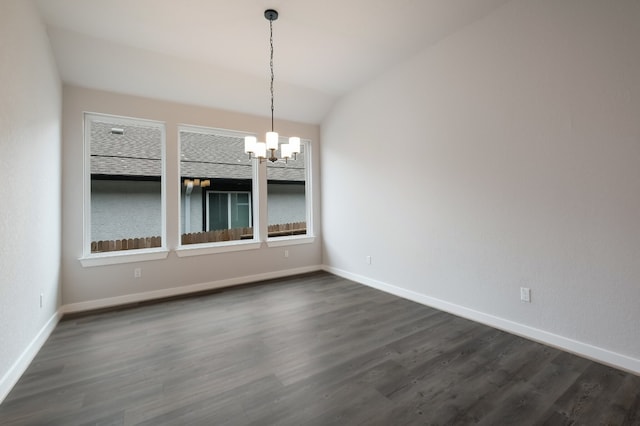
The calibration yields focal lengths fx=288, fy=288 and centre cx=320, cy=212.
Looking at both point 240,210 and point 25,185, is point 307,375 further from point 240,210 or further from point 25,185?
point 240,210

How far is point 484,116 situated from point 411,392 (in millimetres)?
2623

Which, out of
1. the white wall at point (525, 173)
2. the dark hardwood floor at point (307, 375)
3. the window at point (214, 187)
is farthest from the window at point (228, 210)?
the white wall at point (525, 173)

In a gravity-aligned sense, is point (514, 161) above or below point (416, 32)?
below

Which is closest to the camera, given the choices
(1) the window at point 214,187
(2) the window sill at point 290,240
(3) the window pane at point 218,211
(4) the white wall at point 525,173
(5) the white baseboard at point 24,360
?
(5) the white baseboard at point 24,360

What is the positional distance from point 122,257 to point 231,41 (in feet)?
9.68

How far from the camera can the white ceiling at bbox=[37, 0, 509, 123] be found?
2701 mm

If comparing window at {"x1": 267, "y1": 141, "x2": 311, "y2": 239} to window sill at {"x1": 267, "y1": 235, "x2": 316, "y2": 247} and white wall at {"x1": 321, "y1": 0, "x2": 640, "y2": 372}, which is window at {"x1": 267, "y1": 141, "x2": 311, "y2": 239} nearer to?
window sill at {"x1": 267, "y1": 235, "x2": 316, "y2": 247}

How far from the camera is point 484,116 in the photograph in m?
2.92

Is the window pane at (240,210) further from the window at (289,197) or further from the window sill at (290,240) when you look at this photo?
the window sill at (290,240)

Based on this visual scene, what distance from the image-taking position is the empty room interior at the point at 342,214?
1.97 m

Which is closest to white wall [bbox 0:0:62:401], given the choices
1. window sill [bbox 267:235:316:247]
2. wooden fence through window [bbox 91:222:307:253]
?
wooden fence through window [bbox 91:222:307:253]

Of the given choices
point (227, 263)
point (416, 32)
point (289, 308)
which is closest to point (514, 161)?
point (416, 32)

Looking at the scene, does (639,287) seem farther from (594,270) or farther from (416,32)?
(416,32)

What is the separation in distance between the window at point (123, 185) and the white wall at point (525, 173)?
3.19 meters
